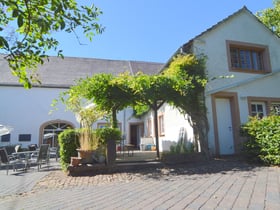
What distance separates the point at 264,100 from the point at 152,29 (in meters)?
6.48

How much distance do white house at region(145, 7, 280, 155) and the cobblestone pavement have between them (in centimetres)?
332

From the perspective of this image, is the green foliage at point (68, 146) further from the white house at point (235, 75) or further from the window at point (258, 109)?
the window at point (258, 109)

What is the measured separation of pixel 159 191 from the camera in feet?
15.0

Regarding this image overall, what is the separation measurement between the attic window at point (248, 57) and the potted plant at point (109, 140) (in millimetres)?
6764

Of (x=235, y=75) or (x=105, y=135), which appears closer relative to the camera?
(x=105, y=135)

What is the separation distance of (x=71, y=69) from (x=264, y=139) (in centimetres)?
1702

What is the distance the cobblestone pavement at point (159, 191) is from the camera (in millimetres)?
3721

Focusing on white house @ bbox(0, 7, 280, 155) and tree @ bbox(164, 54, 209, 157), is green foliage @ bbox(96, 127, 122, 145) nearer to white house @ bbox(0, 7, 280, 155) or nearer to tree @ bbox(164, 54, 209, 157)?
tree @ bbox(164, 54, 209, 157)

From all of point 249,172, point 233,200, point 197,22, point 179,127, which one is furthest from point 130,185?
point 197,22

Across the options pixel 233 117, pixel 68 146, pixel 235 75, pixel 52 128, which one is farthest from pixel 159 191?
pixel 52 128

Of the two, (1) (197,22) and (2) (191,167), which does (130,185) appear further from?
(1) (197,22)

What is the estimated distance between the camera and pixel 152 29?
9719 millimetres

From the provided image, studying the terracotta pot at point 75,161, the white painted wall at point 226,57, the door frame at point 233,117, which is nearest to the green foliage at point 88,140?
the terracotta pot at point 75,161

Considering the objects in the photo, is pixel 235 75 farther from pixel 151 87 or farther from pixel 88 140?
pixel 88 140
